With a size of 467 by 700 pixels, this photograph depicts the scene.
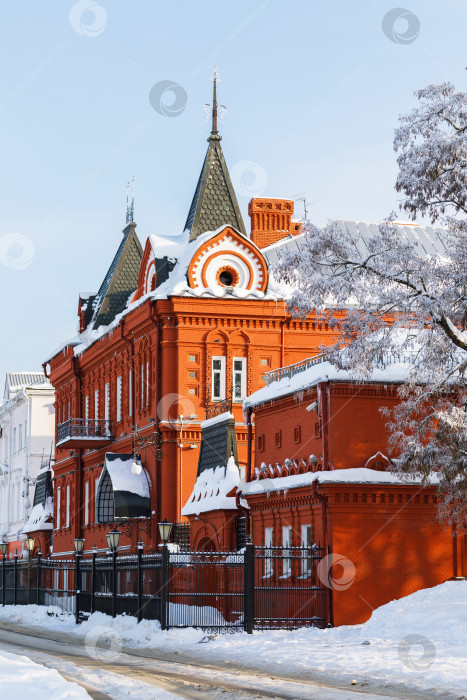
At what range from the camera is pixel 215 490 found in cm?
3253

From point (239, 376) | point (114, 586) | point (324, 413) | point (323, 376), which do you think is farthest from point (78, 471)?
point (323, 376)

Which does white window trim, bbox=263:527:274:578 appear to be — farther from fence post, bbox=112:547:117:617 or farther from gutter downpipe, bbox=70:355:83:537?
gutter downpipe, bbox=70:355:83:537

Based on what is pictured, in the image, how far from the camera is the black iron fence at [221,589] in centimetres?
2675

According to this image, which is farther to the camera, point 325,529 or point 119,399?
point 119,399

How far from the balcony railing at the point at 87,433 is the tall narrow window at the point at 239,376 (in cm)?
739

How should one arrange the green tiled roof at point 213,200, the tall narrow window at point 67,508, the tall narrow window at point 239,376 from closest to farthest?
the tall narrow window at point 239,376 < the green tiled roof at point 213,200 < the tall narrow window at point 67,508

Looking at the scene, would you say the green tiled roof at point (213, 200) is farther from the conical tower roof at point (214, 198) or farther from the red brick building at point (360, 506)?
the red brick building at point (360, 506)

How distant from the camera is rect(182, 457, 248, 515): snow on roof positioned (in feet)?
103

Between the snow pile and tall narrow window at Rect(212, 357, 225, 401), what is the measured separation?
23065 mm

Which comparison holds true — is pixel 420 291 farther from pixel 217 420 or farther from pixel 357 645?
pixel 217 420

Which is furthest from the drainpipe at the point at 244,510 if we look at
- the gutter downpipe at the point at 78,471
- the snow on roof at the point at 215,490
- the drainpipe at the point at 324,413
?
the gutter downpipe at the point at 78,471

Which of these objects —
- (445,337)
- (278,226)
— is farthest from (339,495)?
(278,226)

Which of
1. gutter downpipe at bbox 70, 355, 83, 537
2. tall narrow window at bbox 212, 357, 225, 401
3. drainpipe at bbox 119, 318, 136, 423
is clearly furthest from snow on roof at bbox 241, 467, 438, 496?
gutter downpipe at bbox 70, 355, 83, 537

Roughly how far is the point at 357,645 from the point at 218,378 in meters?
17.7
